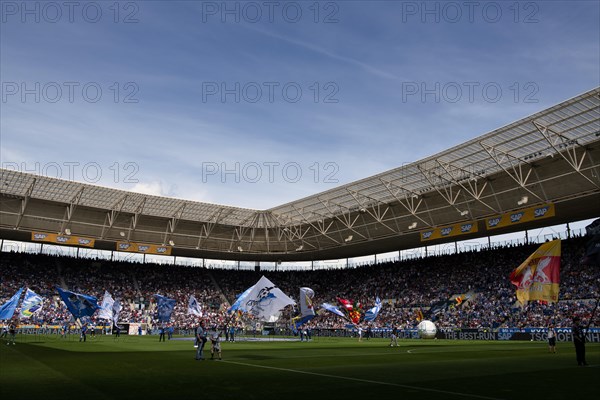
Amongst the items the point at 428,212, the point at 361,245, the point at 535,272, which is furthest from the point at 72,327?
the point at 535,272

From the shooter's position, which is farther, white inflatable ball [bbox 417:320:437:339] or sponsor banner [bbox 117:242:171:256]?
sponsor banner [bbox 117:242:171:256]

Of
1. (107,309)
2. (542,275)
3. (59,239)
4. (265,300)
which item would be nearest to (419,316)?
(265,300)

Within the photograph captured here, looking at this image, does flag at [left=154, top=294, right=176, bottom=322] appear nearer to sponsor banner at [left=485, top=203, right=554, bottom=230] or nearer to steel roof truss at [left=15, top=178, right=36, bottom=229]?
steel roof truss at [left=15, top=178, right=36, bottom=229]

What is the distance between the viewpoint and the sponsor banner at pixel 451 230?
177 ft

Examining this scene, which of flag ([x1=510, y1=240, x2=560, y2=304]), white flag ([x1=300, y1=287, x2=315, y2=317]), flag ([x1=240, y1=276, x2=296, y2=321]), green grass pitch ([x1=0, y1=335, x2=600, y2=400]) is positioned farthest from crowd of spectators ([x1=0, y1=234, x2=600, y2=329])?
green grass pitch ([x1=0, y1=335, x2=600, y2=400])

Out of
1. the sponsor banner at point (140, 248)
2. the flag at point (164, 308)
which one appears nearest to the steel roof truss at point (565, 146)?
the flag at point (164, 308)

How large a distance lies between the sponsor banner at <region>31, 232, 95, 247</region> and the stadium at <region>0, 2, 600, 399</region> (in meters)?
0.17

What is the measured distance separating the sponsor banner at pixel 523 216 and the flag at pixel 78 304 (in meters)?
38.1

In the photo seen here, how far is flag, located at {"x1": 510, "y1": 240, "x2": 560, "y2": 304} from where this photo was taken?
23.3 meters

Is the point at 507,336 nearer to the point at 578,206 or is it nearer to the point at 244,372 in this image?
the point at 578,206

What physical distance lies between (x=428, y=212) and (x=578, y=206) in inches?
603

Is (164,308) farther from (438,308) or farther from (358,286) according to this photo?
(358,286)

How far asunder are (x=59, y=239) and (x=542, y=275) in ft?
180

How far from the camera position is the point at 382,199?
2386 inches
